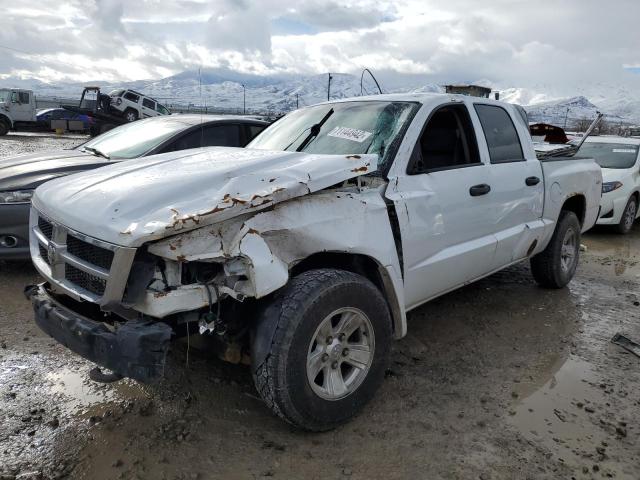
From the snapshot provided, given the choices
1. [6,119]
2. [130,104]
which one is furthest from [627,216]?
[6,119]

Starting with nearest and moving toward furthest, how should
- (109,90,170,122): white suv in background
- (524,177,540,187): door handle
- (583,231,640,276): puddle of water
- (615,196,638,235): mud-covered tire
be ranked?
1. (524,177,540,187): door handle
2. (583,231,640,276): puddle of water
3. (615,196,638,235): mud-covered tire
4. (109,90,170,122): white suv in background

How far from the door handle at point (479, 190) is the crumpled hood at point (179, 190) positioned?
1062mm

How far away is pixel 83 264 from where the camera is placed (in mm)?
2492

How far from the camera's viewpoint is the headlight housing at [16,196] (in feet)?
15.2

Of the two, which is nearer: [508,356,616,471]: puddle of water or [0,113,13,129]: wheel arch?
[508,356,616,471]: puddle of water

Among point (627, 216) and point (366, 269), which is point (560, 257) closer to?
point (366, 269)

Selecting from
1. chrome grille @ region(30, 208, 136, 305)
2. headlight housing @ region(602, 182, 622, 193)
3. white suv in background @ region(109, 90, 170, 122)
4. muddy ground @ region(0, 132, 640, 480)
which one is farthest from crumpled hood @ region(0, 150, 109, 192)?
white suv in background @ region(109, 90, 170, 122)

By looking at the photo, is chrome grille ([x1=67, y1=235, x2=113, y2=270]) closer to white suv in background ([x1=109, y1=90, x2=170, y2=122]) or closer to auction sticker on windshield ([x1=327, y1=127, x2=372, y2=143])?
auction sticker on windshield ([x1=327, y1=127, x2=372, y2=143])

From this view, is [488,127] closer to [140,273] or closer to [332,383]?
[332,383]

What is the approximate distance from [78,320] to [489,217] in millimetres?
2835

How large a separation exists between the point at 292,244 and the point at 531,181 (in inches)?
106

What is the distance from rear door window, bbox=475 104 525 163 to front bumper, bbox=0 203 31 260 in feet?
13.0

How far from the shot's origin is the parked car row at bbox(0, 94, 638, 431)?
2.33 metres

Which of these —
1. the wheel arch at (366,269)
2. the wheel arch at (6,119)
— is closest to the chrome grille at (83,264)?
the wheel arch at (366,269)
